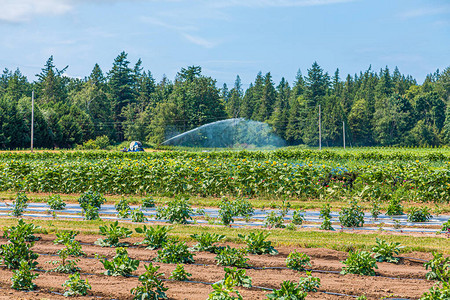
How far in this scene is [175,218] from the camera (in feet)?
28.5

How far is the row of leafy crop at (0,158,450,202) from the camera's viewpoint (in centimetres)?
1166

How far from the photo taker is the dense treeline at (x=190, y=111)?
191ft

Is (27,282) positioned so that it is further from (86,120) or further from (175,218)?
(86,120)

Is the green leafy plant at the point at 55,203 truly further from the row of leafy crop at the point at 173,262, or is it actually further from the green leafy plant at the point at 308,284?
the green leafy plant at the point at 308,284

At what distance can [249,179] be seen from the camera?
12492 millimetres

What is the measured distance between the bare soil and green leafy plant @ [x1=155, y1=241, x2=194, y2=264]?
0.25 ft

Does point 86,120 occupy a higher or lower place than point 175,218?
higher

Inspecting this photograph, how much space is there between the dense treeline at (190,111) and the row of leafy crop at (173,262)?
49.6 metres

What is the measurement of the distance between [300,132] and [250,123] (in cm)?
2672

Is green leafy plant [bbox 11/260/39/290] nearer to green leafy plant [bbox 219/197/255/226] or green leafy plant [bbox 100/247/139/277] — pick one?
green leafy plant [bbox 100/247/139/277]

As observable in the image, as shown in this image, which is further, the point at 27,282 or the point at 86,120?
the point at 86,120

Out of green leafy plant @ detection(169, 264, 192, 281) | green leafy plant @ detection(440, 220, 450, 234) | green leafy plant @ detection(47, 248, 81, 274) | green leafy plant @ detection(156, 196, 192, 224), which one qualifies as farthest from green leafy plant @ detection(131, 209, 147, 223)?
green leafy plant @ detection(440, 220, 450, 234)

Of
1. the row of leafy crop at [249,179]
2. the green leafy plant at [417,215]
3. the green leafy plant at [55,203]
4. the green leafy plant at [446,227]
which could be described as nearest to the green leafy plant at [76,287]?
the green leafy plant at [446,227]

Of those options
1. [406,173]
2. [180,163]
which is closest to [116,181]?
[180,163]
